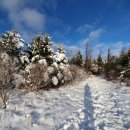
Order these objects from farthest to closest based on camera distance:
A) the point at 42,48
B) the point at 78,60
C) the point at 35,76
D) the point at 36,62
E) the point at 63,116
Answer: the point at 78,60 → the point at 42,48 → the point at 36,62 → the point at 35,76 → the point at 63,116

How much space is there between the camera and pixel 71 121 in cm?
1029

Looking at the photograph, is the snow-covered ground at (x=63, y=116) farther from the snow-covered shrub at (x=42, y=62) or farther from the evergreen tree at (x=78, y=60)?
the evergreen tree at (x=78, y=60)

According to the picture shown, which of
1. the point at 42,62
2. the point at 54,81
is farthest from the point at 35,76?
the point at 54,81

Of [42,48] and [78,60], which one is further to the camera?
[78,60]

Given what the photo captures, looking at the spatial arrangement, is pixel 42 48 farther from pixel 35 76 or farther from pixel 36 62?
pixel 35 76

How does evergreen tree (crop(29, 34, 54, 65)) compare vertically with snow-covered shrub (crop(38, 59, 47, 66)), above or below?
above

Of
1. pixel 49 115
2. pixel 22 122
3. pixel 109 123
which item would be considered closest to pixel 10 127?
pixel 22 122

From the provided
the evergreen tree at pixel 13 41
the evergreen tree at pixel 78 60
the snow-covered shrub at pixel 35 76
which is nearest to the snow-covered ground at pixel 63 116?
the snow-covered shrub at pixel 35 76

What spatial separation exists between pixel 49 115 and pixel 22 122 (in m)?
1.81

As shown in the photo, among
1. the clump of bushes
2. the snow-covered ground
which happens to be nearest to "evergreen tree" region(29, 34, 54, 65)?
the clump of bushes

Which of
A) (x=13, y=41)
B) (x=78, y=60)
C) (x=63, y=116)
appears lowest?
(x=63, y=116)

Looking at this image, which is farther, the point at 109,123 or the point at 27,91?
the point at 27,91

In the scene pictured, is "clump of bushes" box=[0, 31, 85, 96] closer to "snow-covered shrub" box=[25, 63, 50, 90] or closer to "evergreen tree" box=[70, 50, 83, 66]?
"snow-covered shrub" box=[25, 63, 50, 90]

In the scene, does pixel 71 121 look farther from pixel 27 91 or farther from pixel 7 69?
pixel 27 91
